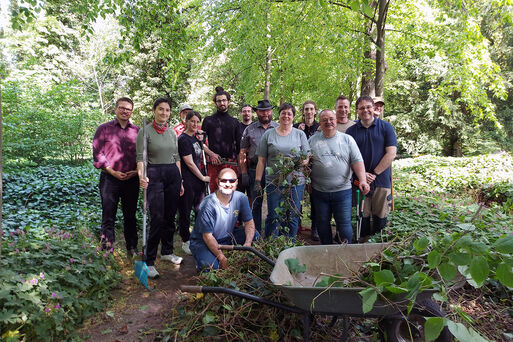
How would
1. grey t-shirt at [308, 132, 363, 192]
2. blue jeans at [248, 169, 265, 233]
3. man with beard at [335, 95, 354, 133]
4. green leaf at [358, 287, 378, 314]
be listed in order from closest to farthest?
green leaf at [358, 287, 378, 314] < grey t-shirt at [308, 132, 363, 192] < man with beard at [335, 95, 354, 133] < blue jeans at [248, 169, 265, 233]

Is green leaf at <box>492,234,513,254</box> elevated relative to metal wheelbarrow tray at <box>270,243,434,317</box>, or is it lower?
elevated

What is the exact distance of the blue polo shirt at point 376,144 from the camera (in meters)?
4.44

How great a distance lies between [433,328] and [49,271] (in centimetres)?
339

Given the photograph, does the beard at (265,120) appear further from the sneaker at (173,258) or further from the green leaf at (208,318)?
the green leaf at (208,318)

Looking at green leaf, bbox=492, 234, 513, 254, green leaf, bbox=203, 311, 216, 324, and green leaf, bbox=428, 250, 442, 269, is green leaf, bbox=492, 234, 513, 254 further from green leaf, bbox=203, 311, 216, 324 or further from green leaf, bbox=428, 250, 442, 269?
green leaf, bbox=203, 311, 216, 324

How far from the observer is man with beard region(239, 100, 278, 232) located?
503cm

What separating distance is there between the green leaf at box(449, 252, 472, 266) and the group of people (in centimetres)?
212

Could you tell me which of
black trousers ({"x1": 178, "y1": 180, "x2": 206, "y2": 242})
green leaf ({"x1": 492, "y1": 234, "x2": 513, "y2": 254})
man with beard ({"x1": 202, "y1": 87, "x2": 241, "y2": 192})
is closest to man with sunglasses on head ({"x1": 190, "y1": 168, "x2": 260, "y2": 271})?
black trousers ({"x1": 178, "y1": 180, "x2": 206, "y2": 242})

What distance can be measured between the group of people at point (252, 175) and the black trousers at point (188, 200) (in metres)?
0.02

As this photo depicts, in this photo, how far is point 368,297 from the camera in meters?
1.94

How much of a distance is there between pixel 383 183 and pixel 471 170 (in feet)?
22.7

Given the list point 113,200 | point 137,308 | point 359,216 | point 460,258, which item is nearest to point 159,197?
point 113,200

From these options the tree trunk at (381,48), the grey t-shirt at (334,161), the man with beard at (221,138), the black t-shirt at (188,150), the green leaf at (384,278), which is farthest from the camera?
the tree trunk at (381,48)

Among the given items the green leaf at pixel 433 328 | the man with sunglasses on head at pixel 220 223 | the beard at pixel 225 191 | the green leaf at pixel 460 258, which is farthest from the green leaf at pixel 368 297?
the beard at pixel 225 191
